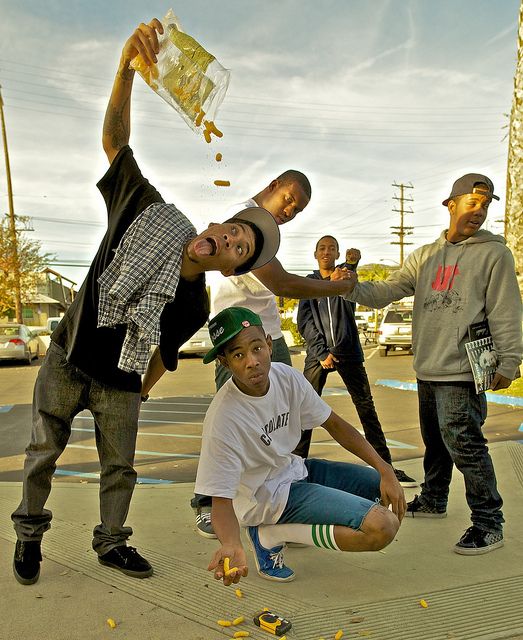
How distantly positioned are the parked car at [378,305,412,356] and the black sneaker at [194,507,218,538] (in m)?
19.1

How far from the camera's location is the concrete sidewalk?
107 inches

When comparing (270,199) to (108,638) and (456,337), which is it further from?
(108,638)

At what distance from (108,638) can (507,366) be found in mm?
2458

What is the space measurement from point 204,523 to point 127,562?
743mm

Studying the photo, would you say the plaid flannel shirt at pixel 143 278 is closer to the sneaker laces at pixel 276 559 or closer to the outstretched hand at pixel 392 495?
the sneaker laces at pixel 276 559

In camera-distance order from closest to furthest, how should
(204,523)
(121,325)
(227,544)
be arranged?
(227,544)
(121,325)
(204,523)

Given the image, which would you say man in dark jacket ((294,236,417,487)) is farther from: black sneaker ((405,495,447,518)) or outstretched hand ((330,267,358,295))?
outstretched hand ((330,267,358,295))

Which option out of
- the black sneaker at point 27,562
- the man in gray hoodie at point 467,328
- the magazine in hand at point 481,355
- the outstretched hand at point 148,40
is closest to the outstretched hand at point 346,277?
the man in gray hoodie at point 467,328

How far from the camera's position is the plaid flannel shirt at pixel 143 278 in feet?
9.15

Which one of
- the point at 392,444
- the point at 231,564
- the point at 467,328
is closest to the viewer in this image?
the point at 231,564

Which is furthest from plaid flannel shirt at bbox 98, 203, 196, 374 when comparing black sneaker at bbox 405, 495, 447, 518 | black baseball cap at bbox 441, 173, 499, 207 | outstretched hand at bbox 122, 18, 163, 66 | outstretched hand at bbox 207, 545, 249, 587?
black sneaker at bbox 405, 495, 447, 518

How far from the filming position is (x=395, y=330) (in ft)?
75.5

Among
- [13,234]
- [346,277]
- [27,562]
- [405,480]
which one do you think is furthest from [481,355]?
[13,234]

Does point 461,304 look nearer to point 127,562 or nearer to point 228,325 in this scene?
point 228,325
